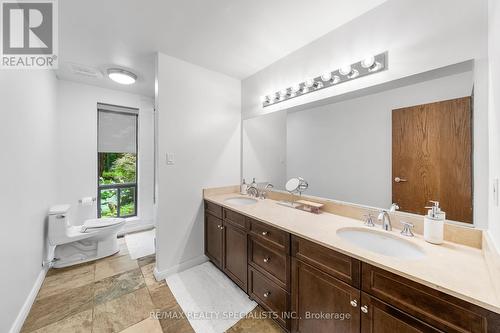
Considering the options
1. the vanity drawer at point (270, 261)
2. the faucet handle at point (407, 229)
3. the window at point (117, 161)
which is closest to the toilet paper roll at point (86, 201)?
the window at point (117, 161)

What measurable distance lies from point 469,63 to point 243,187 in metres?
2.25

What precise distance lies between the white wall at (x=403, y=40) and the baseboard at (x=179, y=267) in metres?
2.20

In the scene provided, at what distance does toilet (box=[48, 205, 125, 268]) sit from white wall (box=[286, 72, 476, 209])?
8.62ft

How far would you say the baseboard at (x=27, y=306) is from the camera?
142 centimetres

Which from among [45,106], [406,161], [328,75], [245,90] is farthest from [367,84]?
[45,106]

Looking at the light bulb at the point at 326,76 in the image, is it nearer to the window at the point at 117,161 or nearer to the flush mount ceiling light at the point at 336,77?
the flush mount ceiling light at the point at 336,77

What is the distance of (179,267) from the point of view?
7.33 ft

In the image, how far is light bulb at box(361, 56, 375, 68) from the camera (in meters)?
1.43

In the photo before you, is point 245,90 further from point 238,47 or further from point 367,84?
point 367,84

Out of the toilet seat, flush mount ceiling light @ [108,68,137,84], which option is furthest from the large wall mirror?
the toilet seat

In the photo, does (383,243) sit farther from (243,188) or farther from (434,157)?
(243,188)

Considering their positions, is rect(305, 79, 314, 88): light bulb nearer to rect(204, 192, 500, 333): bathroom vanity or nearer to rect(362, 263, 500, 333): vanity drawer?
rect(204, 192, 500, 333): bathroom vanity

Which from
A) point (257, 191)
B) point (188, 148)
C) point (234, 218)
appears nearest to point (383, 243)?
point (234, 218)

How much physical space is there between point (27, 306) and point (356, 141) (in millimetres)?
3074
